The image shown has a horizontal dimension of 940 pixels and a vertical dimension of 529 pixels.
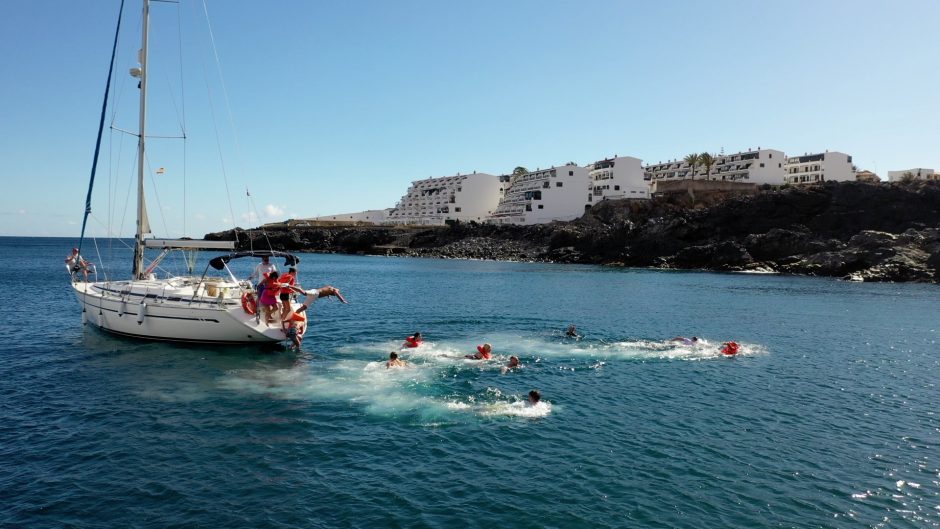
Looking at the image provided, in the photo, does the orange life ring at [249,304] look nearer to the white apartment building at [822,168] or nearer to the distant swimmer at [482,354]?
the distant swimmer at [482,354]

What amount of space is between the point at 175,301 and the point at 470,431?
1643 cm

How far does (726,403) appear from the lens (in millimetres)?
19188

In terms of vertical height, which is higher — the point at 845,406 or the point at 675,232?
the point at 675,232

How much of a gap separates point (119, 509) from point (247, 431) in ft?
14.8

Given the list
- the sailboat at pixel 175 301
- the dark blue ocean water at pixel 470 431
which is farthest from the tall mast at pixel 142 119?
the dark blue ocean water at pixel 470 431

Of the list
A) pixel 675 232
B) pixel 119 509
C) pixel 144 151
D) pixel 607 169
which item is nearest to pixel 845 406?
pixel 119 509

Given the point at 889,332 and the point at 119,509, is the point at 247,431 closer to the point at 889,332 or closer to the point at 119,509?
the point at 119,509

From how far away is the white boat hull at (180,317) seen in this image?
24703mm

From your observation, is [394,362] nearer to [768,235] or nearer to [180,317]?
[180,317]

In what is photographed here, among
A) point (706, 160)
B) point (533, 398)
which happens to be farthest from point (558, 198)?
point (533, 398)

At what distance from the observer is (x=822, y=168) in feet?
395

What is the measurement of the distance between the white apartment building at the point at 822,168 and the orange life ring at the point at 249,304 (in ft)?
405

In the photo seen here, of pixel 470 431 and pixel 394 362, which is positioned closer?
pixel 470 431

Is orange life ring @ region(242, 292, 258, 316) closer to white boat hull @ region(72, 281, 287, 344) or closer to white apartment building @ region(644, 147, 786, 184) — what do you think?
white boat hull @ region(72, 281, 287, 344)
